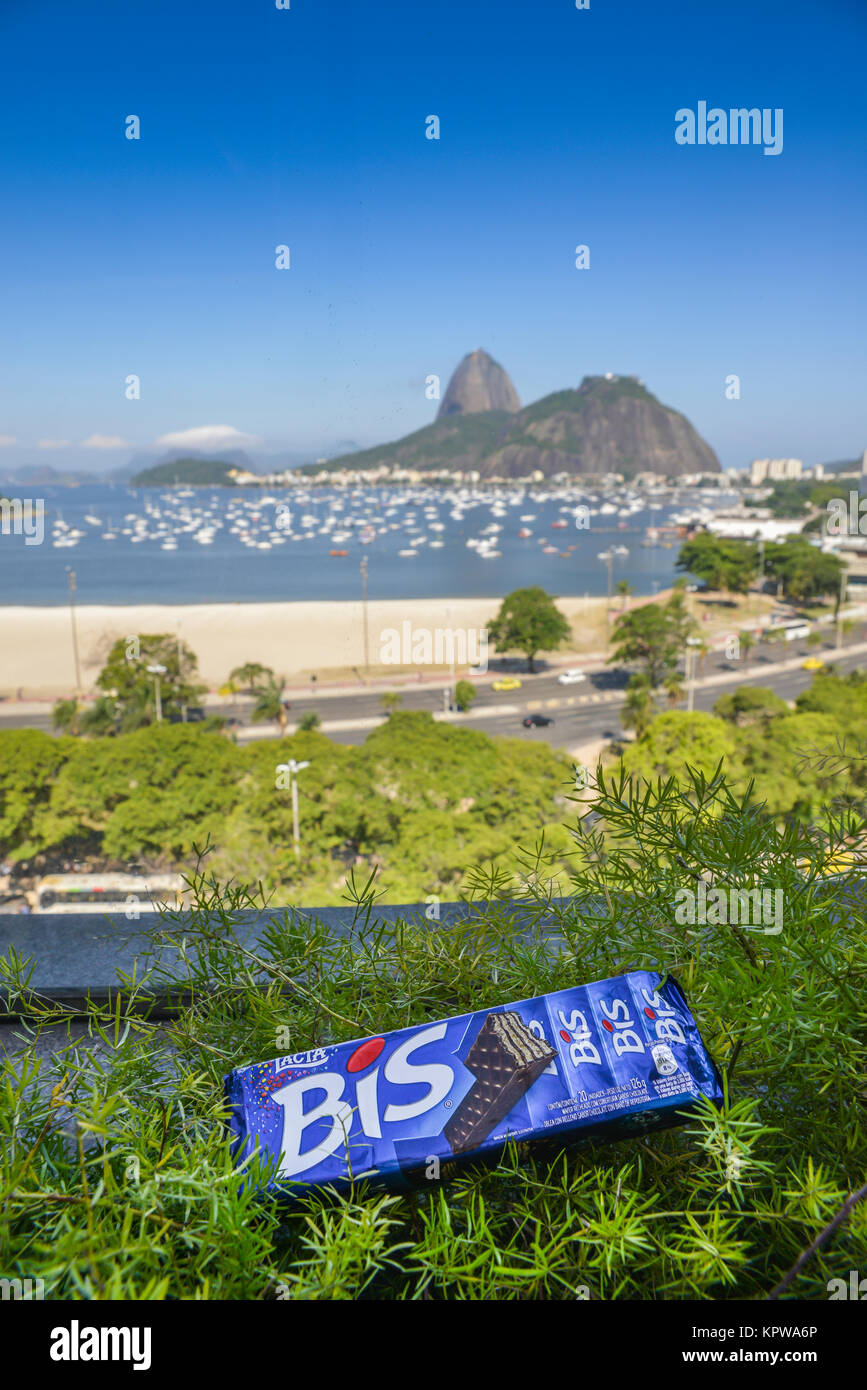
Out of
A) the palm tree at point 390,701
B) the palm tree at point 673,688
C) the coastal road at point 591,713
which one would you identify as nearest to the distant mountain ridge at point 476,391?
the coastal road at point 591,713

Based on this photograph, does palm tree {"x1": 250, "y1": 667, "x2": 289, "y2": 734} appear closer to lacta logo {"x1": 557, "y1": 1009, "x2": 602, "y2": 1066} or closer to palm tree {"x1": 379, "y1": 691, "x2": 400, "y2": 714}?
palm tree {"x1": 379, "y1": 691, "x2": 400, "y2": 714}

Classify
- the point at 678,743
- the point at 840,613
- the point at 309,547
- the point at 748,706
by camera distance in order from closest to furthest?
the point at 678,743
the point at 748,706
the point at 840,613
the point at 309,547

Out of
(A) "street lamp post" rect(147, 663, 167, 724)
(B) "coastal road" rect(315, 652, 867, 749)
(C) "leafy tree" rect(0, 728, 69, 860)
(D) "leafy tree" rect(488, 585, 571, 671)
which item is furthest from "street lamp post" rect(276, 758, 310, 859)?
(D) "leafy tree" rect(488, 585, 571, 671)

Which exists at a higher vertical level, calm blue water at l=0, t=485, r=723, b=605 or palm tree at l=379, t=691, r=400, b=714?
calm blue water at l=0, t=485, r=723, b=605

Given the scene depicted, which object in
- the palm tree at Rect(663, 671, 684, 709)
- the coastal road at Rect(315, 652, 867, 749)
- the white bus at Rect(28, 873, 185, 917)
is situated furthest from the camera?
the palm tree at Rect(663, 671, 684, 709)

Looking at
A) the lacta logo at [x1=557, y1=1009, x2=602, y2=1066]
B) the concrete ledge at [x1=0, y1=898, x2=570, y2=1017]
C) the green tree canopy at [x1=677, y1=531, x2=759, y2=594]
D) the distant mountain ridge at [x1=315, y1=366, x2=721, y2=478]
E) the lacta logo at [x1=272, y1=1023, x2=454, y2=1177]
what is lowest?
the concrete ledge at [x1=0, y1=898, x2=570, y2=1017]

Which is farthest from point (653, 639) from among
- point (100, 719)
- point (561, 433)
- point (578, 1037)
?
point (578, 1037)

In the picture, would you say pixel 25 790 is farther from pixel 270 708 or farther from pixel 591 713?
pixel 591 713
